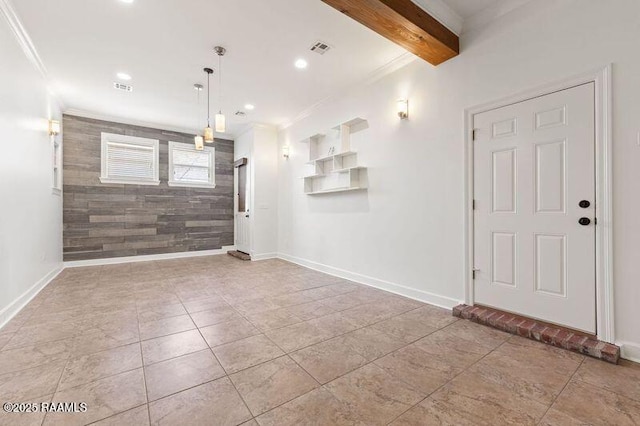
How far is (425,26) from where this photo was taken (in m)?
2.58

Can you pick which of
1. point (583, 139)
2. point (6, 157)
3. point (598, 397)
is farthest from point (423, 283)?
point (6, 157)

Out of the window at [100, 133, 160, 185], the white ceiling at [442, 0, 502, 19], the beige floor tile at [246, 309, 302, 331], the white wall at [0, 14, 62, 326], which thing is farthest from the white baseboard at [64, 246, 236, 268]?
the white ceiling at [442, 0, 502, 19]

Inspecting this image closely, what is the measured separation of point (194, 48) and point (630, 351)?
4930 millimetres

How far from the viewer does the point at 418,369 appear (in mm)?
1898

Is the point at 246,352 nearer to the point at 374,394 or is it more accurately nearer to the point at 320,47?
the point at 374,394

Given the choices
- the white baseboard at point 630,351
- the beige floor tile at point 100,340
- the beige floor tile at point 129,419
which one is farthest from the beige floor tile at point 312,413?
the white baseboard at point 630,351

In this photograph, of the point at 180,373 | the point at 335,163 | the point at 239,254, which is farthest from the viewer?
the point at 239,254

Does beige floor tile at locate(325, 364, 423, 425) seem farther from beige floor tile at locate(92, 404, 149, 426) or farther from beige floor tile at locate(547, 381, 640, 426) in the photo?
beige floor tile at locate(92, 404, 149, 426)

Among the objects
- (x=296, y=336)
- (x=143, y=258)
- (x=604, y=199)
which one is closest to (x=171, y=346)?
(x=296, y=336)

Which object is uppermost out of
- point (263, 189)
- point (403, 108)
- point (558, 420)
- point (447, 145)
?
point (403, 108)

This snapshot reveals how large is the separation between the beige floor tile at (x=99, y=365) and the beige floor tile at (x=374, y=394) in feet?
4.77

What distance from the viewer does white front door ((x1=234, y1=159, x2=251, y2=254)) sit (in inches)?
254

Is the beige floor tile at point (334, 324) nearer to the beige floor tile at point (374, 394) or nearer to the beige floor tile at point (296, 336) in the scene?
the beige floor tile at point (296, 336)

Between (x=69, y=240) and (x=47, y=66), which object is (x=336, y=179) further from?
(x=69, y=240)
